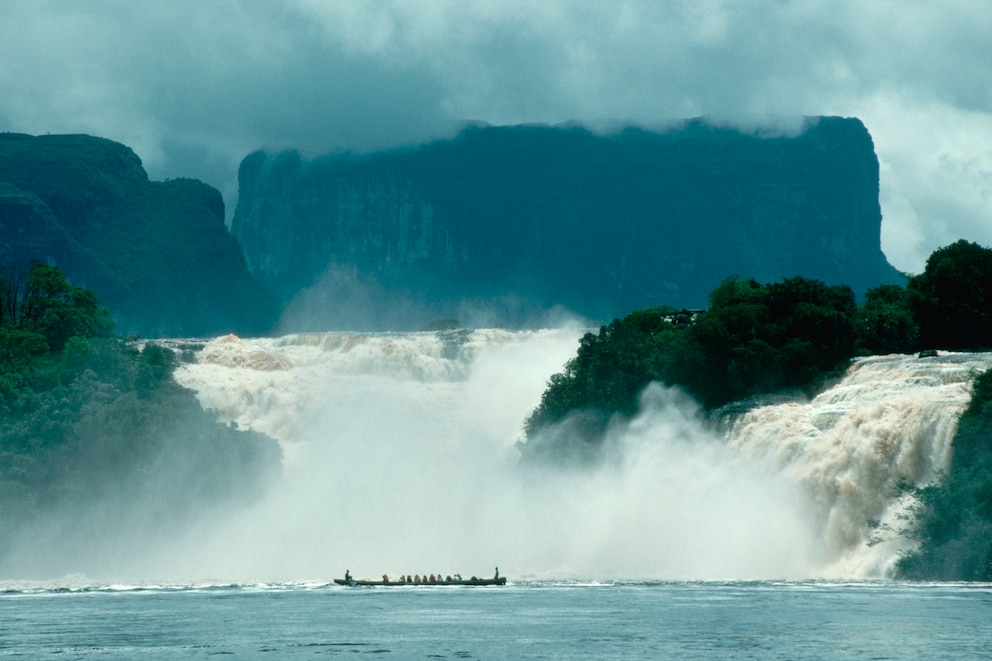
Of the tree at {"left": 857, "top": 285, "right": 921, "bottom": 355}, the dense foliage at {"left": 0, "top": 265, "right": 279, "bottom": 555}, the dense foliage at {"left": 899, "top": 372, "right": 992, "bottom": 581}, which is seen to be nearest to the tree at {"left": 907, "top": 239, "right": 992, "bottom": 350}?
the tree at {"left": 857, "top": 285, "right": 921, "bottom": 355}

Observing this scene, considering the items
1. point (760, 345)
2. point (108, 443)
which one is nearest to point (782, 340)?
point (760, 345)

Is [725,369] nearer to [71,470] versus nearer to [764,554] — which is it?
[764,554]

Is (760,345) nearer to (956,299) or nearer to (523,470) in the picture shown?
(956,299)

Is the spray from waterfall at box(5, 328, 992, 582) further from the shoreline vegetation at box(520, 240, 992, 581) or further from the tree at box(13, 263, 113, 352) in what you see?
the tree at box(13, 263, 113, 352)

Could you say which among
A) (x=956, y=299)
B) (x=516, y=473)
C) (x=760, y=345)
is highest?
(x=956, y=299)

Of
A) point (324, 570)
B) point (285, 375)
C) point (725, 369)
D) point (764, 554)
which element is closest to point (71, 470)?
point (324, 570)

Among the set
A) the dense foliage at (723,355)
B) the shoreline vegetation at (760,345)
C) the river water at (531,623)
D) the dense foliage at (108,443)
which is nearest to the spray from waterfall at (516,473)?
the shoreline vegetation at (760,345)
